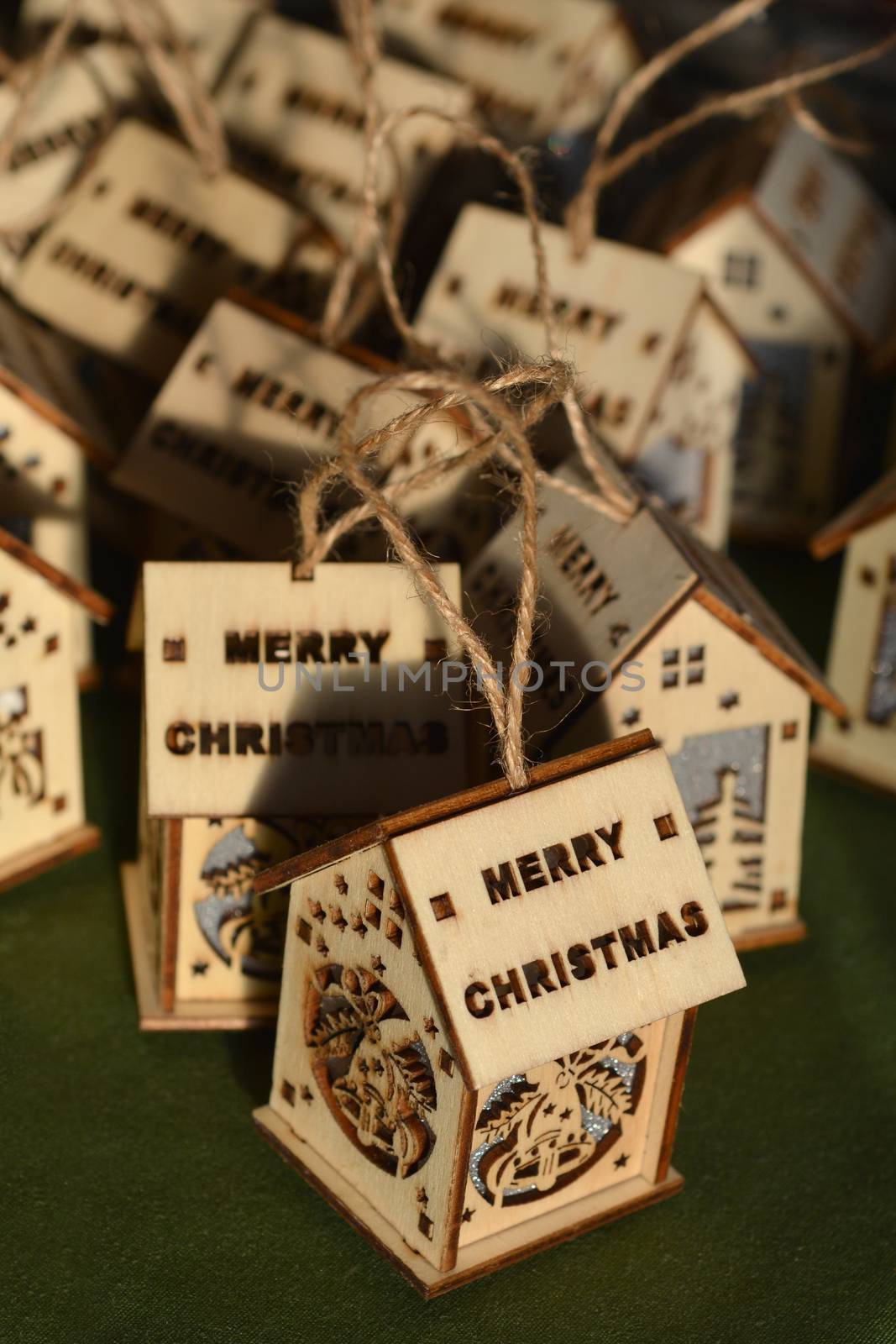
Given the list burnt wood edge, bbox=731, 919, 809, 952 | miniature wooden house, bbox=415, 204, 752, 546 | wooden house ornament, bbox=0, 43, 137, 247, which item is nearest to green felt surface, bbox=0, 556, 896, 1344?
burnt wood edge, bbox=731, 919, 809, 952

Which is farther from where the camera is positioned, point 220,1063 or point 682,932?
point 220,1063

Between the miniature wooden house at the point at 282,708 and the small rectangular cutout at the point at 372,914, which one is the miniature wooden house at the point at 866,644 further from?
the small rectangular cutout at the point at 372,914

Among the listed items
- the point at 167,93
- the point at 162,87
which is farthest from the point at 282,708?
the point at 162,87

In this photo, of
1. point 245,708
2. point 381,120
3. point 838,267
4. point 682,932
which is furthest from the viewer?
point 838,267

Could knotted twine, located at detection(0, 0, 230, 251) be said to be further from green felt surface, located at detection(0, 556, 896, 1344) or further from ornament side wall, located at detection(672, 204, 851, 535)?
green felt surface, located at detection(0, 556, 896, 1344)

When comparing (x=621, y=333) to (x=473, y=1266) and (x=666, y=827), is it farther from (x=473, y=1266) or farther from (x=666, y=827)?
(x=473, y=1266)

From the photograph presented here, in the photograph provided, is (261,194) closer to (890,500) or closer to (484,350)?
(484,350)

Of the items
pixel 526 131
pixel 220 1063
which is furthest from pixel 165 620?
pixel 526 131

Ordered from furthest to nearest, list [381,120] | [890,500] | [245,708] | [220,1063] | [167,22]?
[167,22] → [890,500] → [381,120] → [220,1063] → [245,708]
